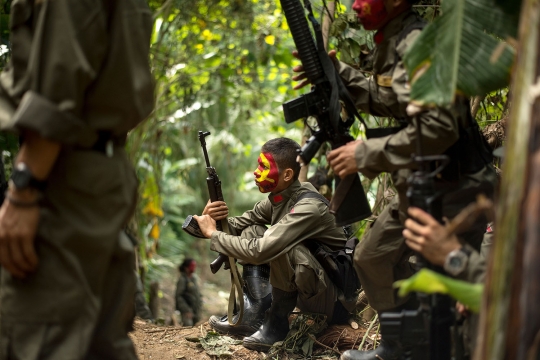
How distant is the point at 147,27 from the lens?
2.35 metres

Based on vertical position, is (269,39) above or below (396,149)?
above

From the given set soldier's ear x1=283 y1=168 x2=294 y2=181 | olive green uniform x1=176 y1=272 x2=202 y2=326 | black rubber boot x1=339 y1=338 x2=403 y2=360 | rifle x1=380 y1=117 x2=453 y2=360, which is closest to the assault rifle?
soldier's ear x1=283 y1=168 x2=294 y2=181

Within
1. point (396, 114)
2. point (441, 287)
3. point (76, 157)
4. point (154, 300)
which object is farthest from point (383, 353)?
point (154, 300)

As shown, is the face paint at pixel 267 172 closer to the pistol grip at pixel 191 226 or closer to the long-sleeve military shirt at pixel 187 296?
the pistol grip at pixel 191 226

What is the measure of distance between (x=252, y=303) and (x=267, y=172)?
102cm

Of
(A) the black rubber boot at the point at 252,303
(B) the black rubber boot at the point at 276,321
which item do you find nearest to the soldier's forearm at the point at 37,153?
(B) the black rubber boot at the point at 276,321

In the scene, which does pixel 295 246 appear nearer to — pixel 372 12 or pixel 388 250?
pixel 388 250

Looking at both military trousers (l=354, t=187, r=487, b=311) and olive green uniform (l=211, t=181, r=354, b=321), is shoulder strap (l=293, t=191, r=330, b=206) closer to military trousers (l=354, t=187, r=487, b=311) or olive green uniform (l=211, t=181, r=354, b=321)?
olive green uniform (l=211, t=181, r=354, b=321)

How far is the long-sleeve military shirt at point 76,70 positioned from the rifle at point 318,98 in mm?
905

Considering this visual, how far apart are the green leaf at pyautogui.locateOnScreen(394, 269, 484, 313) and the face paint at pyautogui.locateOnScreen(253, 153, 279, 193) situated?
248 cm

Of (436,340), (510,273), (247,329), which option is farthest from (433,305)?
(247,329)

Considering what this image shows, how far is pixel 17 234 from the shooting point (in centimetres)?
203

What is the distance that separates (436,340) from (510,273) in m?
1.04

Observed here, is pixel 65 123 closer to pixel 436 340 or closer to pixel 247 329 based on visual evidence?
pixel 436 340
